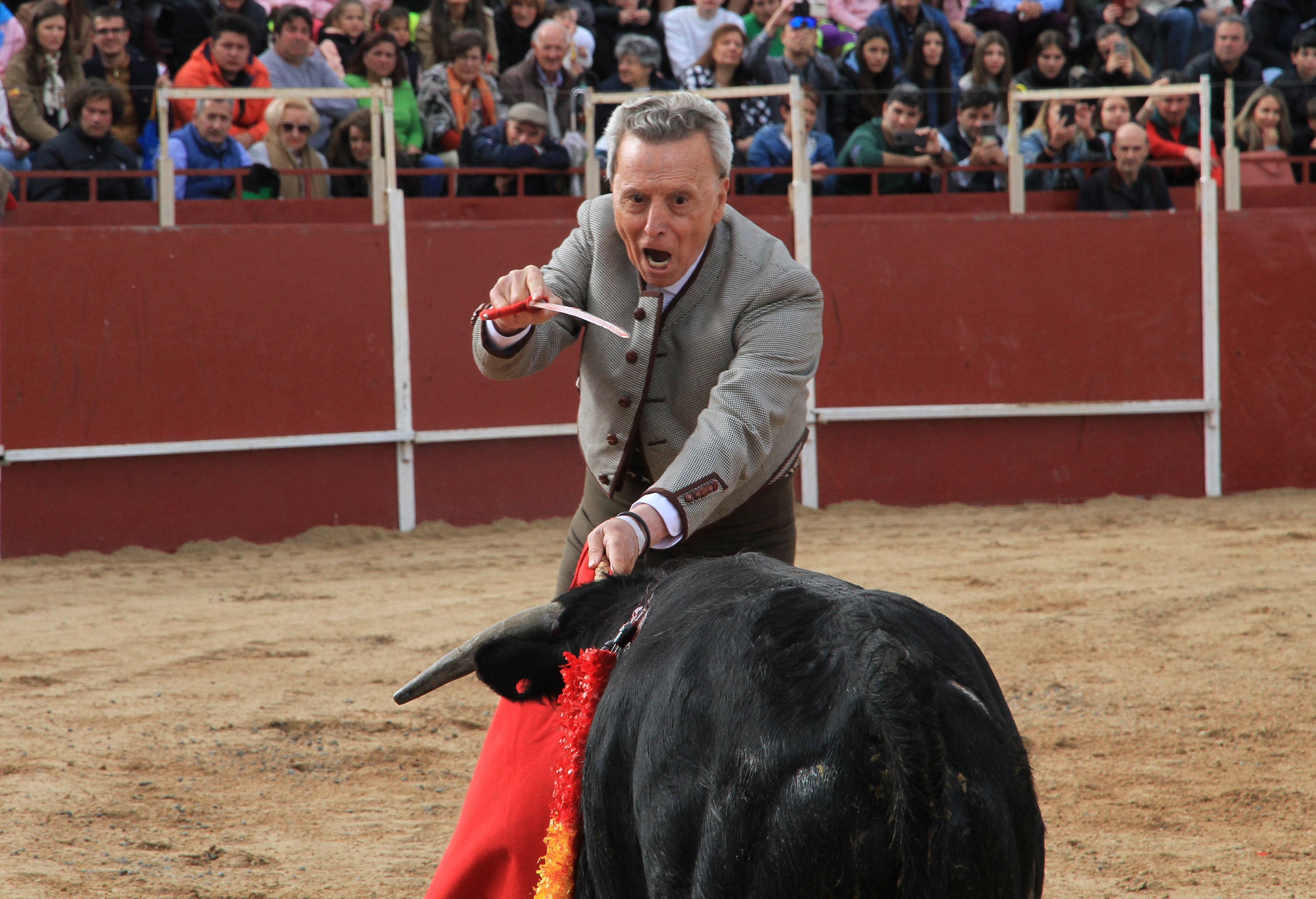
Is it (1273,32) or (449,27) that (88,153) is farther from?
(1273,32)

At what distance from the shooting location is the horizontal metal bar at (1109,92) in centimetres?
759

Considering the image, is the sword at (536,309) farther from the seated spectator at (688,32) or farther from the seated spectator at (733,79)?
the seated spectator at (688,32)

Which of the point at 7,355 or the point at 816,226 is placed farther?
the point at 816,226

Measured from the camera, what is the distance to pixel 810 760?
4.55ft

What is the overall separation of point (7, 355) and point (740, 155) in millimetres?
3791

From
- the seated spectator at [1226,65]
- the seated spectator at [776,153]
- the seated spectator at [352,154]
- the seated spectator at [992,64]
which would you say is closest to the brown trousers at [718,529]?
the seated spectator at [352,154]

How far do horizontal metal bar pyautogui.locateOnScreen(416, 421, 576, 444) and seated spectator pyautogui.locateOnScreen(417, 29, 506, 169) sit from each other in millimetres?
1390

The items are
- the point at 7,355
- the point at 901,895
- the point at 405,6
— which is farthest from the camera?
the point at 405,6

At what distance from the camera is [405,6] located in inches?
328

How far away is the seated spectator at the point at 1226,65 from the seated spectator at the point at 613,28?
3293mm

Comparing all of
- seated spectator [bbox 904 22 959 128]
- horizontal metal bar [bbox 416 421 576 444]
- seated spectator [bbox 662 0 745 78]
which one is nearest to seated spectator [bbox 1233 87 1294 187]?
seated spectator [bbox 904 22 959 128]

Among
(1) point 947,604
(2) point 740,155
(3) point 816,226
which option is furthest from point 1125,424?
(1) point 947,604

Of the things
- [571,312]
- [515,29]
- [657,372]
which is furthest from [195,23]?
[571,312]

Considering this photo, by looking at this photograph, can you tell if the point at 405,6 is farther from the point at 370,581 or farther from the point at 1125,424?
the point at 1125,424
